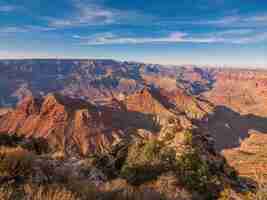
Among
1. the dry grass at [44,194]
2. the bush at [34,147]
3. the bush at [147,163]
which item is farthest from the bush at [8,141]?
the dry grass at [44,194]

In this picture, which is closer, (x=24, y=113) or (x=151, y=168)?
(x=151, y=168)

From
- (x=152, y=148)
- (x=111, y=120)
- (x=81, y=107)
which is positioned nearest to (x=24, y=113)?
(x=81, y=107)

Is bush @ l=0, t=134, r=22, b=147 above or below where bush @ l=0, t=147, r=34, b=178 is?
below

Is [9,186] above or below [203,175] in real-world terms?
above

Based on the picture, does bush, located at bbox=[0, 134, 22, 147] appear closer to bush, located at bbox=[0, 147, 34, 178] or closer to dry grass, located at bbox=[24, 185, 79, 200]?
bush, located at bbox=[0, 147, 34, 178]

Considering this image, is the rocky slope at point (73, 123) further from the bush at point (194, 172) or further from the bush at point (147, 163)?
the bush at point (194, 172)

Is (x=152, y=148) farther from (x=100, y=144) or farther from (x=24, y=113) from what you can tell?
(x=24, y=113)

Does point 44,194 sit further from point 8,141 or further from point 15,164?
point 8,141

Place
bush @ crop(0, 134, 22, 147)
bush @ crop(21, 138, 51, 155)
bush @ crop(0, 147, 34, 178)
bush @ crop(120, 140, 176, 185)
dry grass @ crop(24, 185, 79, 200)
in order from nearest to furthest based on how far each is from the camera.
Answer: dry grass @ crop(24, 185, 79, 200) → bush @ crop(0, 147, 34, 178) → bush @ crop(120, 140, 176, 185) → bush @ crop(0, 134, 22, 147) → bush @ crop(21, 138, 51, 155)

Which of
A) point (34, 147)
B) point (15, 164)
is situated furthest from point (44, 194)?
point (34, 147)

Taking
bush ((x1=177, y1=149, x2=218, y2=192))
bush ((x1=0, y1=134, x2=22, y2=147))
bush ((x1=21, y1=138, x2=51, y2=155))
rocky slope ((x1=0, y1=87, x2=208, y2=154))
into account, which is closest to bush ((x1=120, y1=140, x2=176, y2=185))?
bush ((x1=177, y1=149, x2=218, y2=192))

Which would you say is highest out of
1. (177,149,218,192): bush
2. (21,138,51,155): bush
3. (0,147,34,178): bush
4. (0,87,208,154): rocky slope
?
(0,147,34,178): bush
